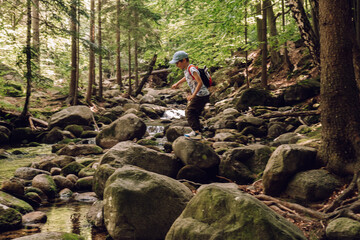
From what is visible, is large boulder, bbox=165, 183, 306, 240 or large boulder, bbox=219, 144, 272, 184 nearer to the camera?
large boulder, bbox=165, 183, 306, 240

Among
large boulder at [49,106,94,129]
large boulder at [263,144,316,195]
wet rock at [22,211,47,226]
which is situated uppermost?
large boulder at [49,106,94,129]

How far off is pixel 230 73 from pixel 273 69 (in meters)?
4.41

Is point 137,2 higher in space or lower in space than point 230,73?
higher

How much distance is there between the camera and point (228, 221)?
9.05 feet

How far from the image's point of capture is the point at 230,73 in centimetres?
2316

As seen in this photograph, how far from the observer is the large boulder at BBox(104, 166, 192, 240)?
391cm

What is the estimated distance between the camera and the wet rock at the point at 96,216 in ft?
Result: 15.4

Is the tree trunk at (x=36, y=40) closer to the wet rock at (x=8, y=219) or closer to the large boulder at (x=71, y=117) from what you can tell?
the large boulder at (x=71, y=117)

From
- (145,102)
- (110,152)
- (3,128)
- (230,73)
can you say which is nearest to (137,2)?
(145,102)

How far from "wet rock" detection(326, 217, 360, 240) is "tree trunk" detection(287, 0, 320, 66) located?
6599 mm

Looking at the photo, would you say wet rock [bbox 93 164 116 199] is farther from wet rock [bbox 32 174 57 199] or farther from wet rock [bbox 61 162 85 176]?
wet rock [bbox 61 162 85 176]

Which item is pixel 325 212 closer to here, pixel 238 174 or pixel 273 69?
pixel 238 174

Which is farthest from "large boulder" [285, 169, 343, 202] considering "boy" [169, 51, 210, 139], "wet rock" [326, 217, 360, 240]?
"boy" [169, 51, 210, 139]

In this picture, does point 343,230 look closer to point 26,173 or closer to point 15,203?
point 15,203
